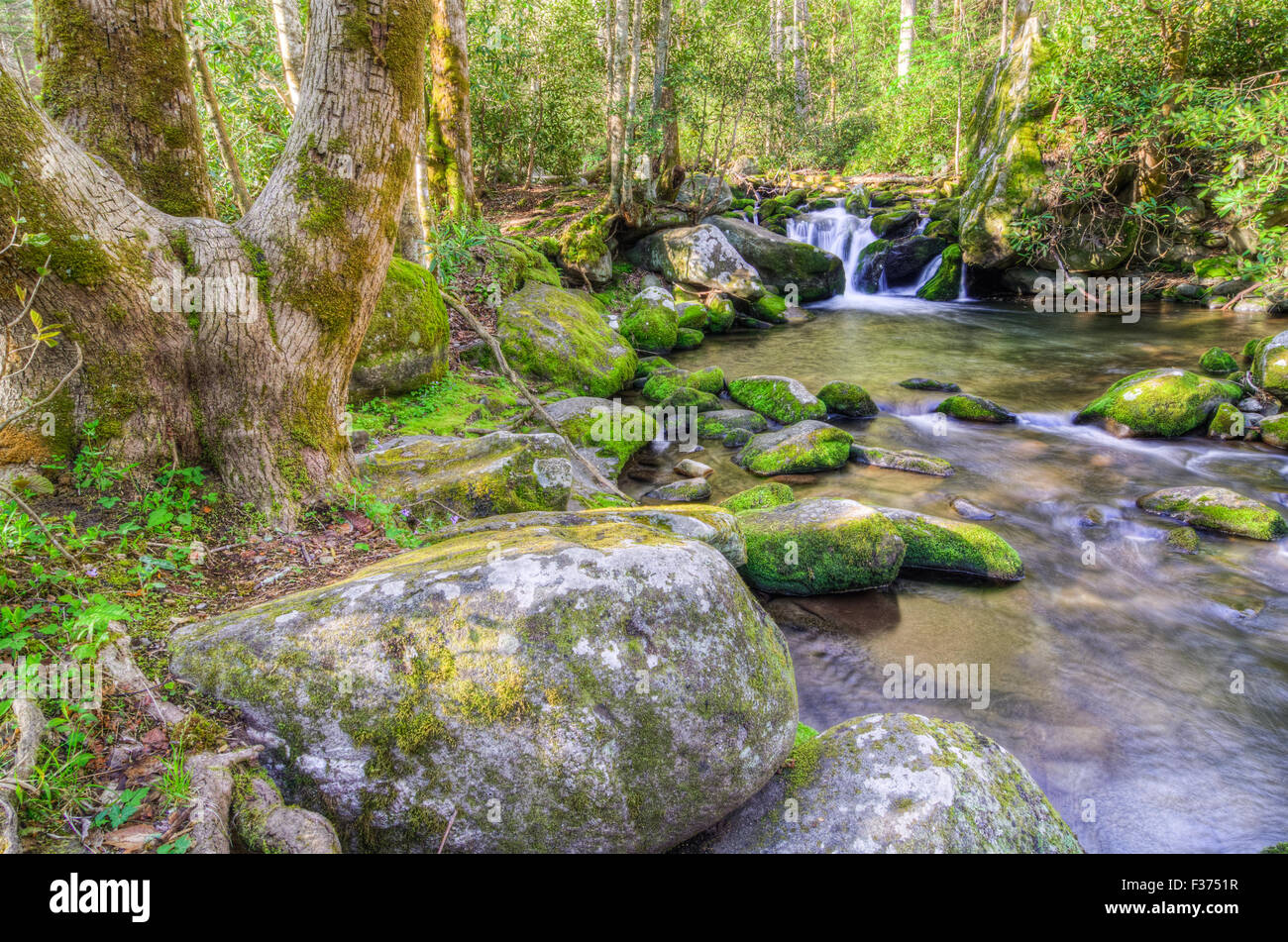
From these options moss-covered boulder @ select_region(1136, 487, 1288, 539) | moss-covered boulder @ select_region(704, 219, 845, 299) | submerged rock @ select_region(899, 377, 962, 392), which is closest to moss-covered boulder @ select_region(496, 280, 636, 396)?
submerged rock @ select_region(899, 377, 962, 392)

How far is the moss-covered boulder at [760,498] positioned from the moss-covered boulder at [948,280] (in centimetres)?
1346

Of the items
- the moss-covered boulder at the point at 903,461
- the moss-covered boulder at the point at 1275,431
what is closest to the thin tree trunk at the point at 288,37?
the moss-covered boulder at the point at 903,461

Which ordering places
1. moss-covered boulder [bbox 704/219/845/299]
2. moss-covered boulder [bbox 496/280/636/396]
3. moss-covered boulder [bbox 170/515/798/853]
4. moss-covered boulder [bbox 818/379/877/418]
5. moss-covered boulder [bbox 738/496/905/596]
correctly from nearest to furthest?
moss-covered boulder [bbox 170/515/798/853], moss-covered boulder [bbox 738/496/905/596], moss-covered boulder [bbox 496/280/636/396], moss-covered boulder [bbox 818/379/877/418], moss-covered boulder [bbox 704/219/845/299]

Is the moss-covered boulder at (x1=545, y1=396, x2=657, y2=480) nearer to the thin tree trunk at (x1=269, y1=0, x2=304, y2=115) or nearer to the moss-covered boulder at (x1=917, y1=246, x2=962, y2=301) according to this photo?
the thin tree trunk at (x1=269, y1=0, x2=304, y2=115)

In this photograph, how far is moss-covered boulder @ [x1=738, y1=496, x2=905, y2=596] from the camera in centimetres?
584

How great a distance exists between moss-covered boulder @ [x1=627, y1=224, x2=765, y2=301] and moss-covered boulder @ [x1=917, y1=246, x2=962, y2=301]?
17.1 feet

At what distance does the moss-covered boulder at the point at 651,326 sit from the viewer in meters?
13.4

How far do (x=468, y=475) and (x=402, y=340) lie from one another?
293 cm

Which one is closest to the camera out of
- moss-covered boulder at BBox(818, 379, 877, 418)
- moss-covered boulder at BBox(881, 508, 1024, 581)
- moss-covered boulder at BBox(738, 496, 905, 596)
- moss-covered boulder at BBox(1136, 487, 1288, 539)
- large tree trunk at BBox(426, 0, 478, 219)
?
moss-covered boulder at BBox(738, 496, 905, 596)

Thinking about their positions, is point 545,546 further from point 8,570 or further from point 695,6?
point 695,6

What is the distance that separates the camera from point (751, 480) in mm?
8133

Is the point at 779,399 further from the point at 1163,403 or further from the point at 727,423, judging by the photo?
the point at 1163,403

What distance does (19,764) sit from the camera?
1.90 m

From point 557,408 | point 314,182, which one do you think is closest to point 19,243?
point 314,182
